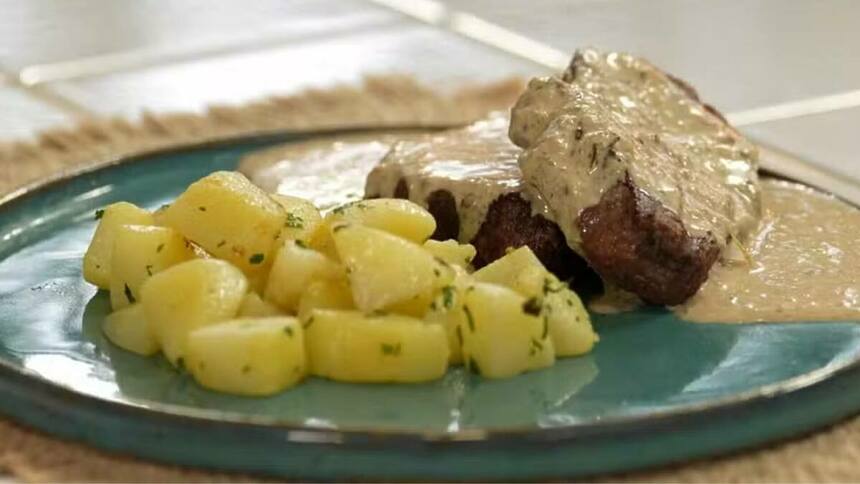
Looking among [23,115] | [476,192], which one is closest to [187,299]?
[476,192]

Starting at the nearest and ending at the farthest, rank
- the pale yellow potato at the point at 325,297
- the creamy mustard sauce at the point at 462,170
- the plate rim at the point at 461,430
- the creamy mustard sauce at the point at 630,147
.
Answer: the plate rim at the point at 461,430, the pale yellow potato at the point at 325,297, the creamy mustard sauce at the point at 630,147, the creamy mustard sauce at the point at 462,170

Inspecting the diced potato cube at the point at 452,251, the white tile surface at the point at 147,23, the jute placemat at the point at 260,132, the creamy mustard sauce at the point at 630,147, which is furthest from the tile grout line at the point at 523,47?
the diced potato cube at the point at 452,251

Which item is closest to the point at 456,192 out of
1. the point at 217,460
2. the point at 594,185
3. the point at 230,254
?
the point at 594,185

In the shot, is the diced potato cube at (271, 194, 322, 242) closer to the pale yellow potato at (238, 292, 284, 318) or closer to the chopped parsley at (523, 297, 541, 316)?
the pale yellow potato at (238, 292, 284, 318)

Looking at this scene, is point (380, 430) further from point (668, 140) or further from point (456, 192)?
point (668, 140)

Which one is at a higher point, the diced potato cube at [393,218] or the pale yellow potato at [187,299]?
the diced potato cube at [393,218]

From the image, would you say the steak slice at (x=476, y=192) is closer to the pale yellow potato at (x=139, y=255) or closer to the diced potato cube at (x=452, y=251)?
the diced potato cube at (x=452, y=251)

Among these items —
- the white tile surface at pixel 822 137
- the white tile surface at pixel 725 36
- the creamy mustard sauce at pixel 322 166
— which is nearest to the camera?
the creamy mustard sauce at pixel 322 166
